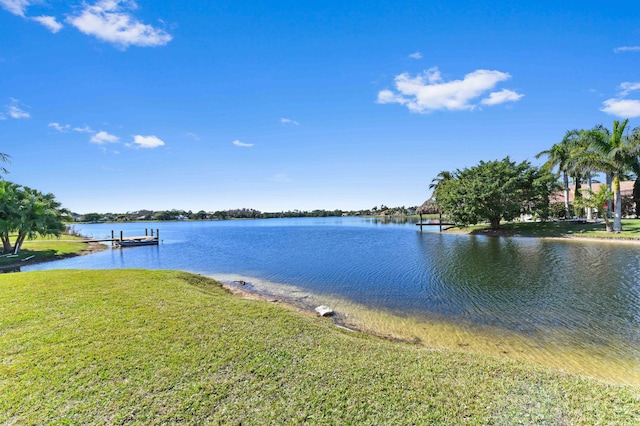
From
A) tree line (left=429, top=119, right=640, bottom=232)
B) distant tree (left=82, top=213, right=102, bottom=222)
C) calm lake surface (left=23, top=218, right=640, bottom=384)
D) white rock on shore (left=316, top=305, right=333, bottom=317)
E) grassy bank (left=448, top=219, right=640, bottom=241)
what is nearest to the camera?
calm lake surface (left=23, top=218, right=640, bottom=384)

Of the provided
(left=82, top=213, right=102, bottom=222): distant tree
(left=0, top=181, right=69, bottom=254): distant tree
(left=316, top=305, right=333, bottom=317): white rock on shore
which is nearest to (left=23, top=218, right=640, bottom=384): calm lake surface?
(left=316, top=305, right=333, bottom=317): white rock on shore

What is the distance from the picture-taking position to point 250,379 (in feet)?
16.1

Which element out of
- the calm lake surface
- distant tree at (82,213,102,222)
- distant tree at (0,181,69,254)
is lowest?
the calm lake surface

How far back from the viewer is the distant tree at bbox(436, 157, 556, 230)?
3600cm

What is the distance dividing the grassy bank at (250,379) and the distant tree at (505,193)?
3584 cm

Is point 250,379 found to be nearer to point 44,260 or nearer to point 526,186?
point 44,260

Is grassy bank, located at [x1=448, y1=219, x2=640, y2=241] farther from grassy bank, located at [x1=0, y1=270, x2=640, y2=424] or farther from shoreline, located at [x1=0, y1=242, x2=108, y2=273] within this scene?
shoreline, located at [x1=0, y1=242, x2=108, y2=273]

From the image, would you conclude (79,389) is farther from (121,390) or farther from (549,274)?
(549,274)

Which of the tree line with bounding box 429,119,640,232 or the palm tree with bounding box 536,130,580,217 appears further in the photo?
the palm tree with bounding box 536,130,580,217

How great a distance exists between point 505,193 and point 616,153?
34.3ft

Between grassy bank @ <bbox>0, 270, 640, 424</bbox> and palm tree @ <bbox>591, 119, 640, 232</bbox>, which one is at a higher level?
palm tree @ <bbox>591, 119, 640, 232</bbox>

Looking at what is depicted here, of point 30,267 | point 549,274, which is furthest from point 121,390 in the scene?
point 30,267

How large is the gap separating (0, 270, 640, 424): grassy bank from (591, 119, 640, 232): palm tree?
109ft

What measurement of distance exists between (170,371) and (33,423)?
5.67 ft
